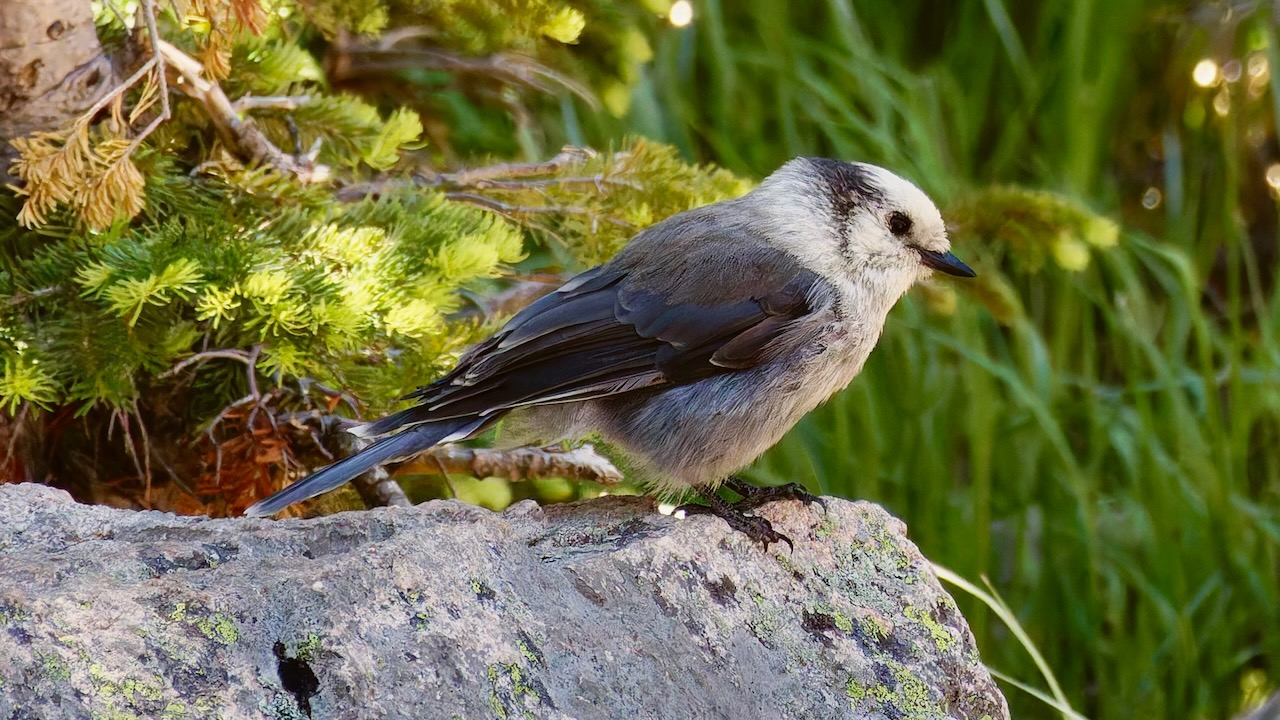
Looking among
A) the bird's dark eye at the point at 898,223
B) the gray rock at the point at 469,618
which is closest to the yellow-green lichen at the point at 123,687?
the gray rock at the point at 469,618

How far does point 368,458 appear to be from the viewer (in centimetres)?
223

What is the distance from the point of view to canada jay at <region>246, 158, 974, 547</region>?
246 centimetres

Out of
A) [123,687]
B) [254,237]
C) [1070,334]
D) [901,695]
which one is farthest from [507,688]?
[1070,334]

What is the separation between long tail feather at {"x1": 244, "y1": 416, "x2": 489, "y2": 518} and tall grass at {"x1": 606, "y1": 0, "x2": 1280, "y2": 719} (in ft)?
4.91

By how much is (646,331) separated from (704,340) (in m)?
0.11

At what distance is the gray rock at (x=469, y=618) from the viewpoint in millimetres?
1505

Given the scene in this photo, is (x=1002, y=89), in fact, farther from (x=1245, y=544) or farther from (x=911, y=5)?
(x=1245, y=544)

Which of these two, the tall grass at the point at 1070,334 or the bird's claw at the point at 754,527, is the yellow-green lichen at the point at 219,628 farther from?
the tall grass at the point at 1070,334

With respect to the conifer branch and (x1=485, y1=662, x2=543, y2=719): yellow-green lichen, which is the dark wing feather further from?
(x1=485, y1=662, x2=543, y2=719): yellow-green lichen

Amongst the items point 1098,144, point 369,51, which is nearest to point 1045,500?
point 1098,144

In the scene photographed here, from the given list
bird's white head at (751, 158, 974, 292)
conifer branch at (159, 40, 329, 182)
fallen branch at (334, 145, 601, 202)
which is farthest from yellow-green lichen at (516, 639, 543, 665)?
fallen branch at (334, 145, 601, 202)

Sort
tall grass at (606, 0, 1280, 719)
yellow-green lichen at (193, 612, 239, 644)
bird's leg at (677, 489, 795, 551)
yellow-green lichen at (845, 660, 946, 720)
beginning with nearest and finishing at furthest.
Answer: yellow-green lichen at (193, 612, 239, 644) < yellow-green lichen at (845, 660, 946, 720) < bird's leg at (677, 489, 795, 551) < tall grass at (606, 0, 1280, 719)

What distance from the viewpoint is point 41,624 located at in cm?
148

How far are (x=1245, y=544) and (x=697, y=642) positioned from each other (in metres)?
2.38
